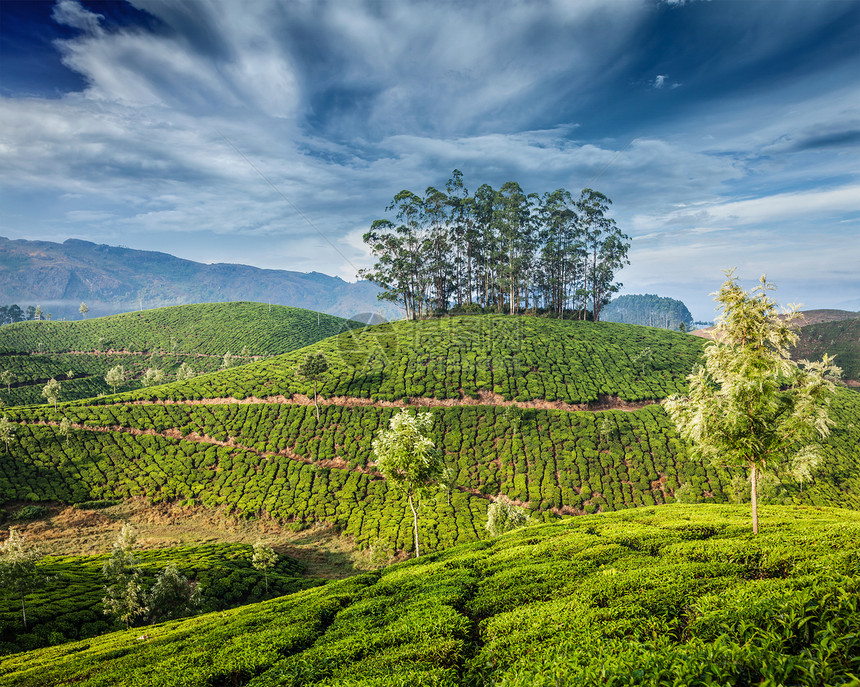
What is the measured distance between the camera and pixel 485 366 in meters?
61.9

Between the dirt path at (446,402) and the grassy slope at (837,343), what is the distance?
97152 mm

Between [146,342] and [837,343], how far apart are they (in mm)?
236442

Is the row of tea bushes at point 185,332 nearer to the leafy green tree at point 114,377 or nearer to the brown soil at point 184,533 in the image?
the leafy green tree at point 114,377

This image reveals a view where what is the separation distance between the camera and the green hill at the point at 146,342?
295 feet

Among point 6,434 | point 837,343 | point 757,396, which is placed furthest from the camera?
point 837,343

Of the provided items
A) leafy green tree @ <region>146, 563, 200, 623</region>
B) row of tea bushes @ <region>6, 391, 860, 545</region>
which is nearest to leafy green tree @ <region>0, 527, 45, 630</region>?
leafy green tree @ <region>146, 563, 200, 623</region>

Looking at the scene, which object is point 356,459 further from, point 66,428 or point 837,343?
point 837,343

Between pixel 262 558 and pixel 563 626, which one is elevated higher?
pixel 563 626

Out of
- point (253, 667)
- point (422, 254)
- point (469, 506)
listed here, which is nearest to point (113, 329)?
point (422, 254)

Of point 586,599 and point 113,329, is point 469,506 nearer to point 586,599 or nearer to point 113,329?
point 586,599

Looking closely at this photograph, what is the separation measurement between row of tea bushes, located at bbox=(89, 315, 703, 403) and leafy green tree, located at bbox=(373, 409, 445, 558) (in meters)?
31.2

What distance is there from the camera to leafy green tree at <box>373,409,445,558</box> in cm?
2425

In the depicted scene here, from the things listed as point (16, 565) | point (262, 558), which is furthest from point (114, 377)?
point (262, 558)

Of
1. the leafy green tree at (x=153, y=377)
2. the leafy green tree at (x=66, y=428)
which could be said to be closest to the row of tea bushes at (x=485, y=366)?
the leafy green tree at (x=66, y=428)
